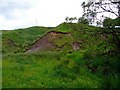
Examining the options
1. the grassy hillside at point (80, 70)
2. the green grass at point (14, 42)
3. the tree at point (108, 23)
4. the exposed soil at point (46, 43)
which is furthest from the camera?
the green grass at point (14, 42)

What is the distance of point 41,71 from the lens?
18.7 metres

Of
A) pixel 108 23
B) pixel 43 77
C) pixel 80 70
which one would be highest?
pixel 108 23

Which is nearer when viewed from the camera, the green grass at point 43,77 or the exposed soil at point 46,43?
the green grass at point 43,77

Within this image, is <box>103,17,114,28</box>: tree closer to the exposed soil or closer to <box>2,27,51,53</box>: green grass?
the exposed soil

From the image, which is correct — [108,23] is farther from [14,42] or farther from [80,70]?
[14,42]

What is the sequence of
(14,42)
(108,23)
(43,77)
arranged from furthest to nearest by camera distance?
1. (14,42)
2. (43,77)
3. (108,23)

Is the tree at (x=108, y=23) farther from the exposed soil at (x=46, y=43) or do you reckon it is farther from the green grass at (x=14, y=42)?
the green grass at (x=14, y=42)

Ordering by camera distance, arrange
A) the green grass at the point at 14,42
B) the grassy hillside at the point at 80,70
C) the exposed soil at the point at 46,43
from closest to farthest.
Answer: the grassy hillside at the point at 80,70, the exposed soil at the point at 46,43, the green grass at the point at 14,42

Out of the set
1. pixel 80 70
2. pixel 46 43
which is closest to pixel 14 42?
pixel 46 43

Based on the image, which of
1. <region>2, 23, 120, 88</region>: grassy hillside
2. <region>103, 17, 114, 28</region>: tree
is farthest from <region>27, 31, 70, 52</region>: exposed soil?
<region>103, 17, 114, 28</region>: tree

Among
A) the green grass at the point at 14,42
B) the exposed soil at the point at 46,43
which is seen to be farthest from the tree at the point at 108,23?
the green grass at the point at 14,42

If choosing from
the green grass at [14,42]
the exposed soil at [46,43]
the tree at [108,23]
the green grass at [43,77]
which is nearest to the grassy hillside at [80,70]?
the green grass at [43,77]

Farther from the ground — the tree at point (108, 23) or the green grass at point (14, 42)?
the tree at point (108, 23)

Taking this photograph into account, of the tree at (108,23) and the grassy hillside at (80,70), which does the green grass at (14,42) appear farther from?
the tree at (108,23)
